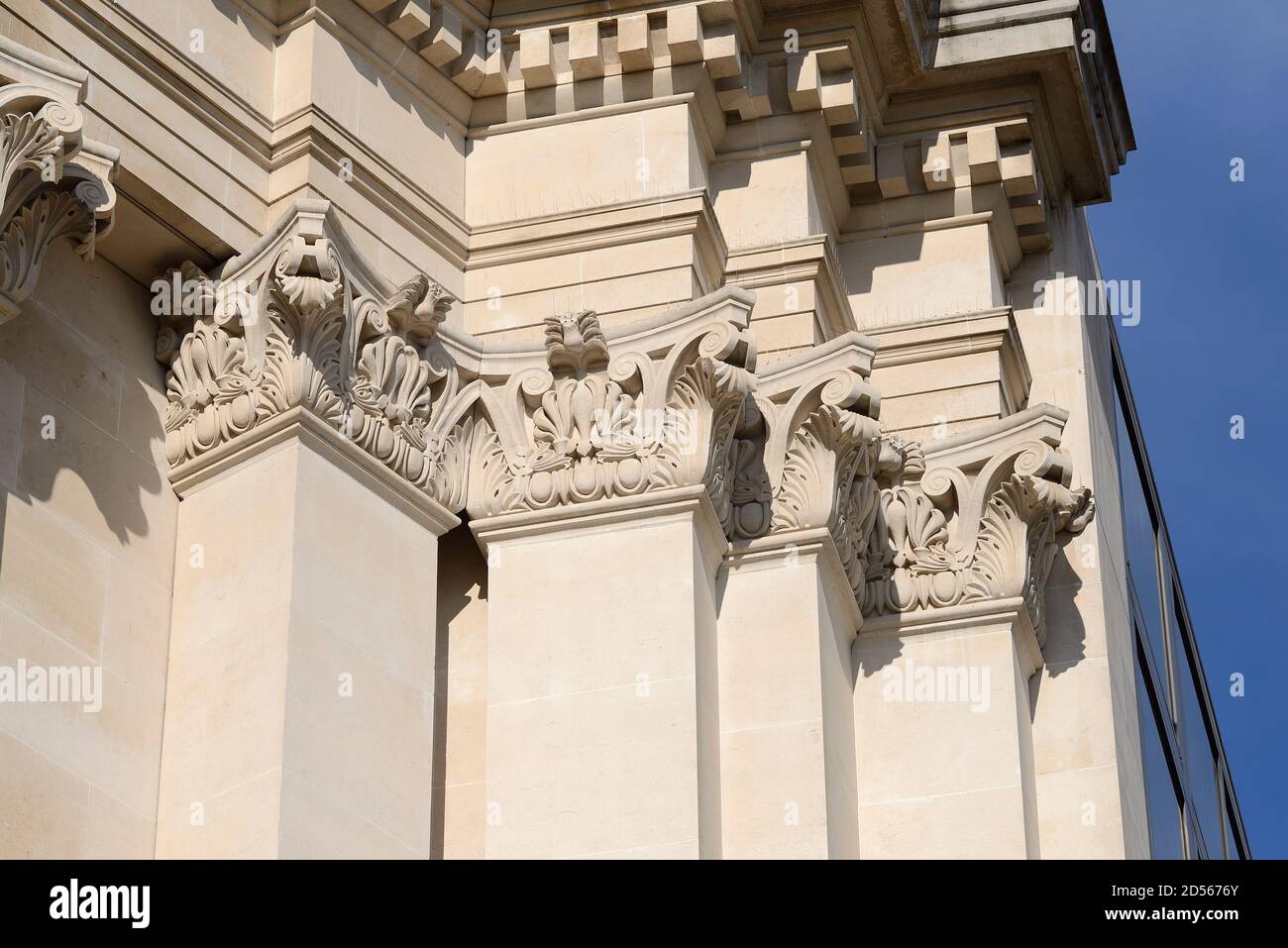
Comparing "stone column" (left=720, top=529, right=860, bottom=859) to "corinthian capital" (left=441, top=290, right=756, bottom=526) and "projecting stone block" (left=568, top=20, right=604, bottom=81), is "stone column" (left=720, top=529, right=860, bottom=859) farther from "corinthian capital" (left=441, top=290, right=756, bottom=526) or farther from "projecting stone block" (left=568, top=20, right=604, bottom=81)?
"projecting stone block" (left=568, top=20, right=604, bottom=81)

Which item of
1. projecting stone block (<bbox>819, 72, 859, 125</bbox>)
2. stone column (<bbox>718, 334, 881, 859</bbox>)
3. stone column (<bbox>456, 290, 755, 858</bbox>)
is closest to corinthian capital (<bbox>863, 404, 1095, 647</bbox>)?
stone column (<bbox>718, 334, 881, 859</bbox>)

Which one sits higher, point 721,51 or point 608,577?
point 721,51

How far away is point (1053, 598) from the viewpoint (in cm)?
2528

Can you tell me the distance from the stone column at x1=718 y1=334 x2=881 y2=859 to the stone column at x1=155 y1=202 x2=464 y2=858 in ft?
7.86

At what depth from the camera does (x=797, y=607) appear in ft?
70.7

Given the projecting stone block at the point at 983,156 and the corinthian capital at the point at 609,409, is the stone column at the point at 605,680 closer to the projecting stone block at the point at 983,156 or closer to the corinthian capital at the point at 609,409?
the corinthian capital at the point at 609,409

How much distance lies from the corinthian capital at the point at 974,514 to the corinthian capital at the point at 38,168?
25.4 ft

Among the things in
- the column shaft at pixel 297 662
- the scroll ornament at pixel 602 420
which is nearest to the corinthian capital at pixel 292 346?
the column shaft at pixel 297 662

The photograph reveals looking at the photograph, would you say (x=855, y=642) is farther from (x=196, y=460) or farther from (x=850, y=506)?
(x=196, y=460)

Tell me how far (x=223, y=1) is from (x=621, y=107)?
3590 millimetres

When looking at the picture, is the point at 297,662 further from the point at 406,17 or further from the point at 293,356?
the point at 406,17

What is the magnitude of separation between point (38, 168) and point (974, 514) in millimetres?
9257

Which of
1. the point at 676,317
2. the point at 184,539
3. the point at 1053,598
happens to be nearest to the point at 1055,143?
the point at 1053,598

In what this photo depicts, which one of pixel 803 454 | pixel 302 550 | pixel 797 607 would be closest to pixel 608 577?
pixel 797 607
